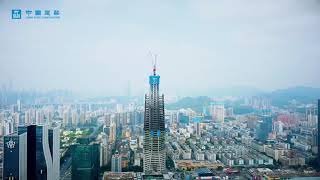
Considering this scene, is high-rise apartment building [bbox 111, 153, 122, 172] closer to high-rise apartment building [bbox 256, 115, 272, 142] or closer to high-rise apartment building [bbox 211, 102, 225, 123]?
high-rise apartment building [bbox 211, 102, 225, 123]

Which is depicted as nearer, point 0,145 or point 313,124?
point 0,145

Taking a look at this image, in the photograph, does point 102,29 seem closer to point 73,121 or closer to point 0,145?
point 73,121

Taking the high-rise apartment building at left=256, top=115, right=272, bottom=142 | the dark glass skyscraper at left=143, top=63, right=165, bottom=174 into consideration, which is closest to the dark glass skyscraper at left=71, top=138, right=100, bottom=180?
the dark glass skyscraper at left=143, top=63, right=165, bottom=174

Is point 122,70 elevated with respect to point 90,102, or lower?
elevated

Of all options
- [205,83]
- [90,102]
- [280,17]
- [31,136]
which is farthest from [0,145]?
[280,17]

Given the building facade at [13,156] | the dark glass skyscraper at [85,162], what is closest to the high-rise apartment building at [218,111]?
the dark glass skyscraper at [85,162]
